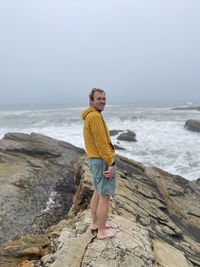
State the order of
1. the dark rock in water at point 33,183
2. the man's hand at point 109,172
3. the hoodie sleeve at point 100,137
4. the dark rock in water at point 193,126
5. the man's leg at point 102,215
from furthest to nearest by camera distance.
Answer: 1. the dark rock in water at point 193,126
2. the dark rock in water at point 33,183
3. the man's leg at point 102,215
4. the man's hand at point 109,172
5. the hoodie sleeve at point 100,137

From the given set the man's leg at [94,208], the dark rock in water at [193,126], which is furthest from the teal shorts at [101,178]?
the dark rock in water at [193,126]

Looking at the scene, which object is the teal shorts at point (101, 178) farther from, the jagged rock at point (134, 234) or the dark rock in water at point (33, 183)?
the dark rock in water at point (33, 183)

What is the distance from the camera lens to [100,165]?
5.24 m

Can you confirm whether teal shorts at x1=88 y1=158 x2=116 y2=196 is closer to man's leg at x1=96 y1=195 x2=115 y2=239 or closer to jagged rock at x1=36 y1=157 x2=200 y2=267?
man's leg at x1=96 y1=195 x2=115 y2=239

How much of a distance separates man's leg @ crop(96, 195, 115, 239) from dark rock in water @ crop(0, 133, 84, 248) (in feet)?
15.3

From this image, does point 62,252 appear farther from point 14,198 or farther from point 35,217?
point 14,198

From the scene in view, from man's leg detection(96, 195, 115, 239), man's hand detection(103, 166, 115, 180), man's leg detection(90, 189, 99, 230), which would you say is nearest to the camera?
man's hand detection(103, 166, 115, 180)

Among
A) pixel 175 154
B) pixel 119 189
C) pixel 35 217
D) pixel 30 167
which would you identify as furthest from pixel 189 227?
pixel 175 154

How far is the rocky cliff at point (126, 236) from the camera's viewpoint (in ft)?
16.9

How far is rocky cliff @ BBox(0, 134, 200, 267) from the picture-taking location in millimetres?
5145

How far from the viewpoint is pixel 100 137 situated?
5047mm

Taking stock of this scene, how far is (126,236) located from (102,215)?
0.60 metres

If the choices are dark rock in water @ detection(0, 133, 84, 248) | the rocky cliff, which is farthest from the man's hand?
dark rock in water @ detection(0, 133, 84, 248)

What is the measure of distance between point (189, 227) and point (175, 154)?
1561cm
